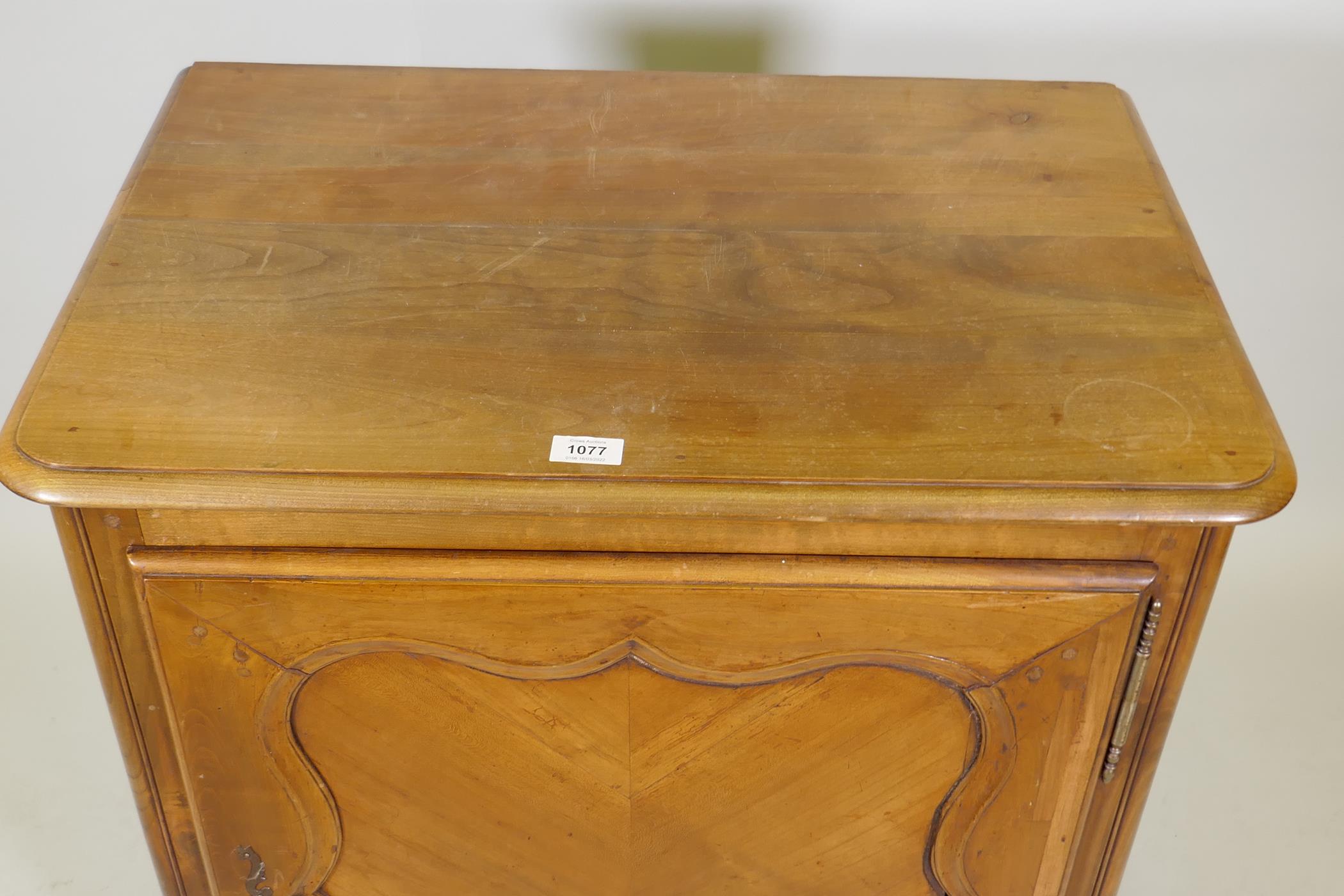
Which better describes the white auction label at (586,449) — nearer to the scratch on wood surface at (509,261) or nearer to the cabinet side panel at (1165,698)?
the scratch on wood surface at (509,261)

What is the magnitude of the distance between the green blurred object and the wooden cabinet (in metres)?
0.28

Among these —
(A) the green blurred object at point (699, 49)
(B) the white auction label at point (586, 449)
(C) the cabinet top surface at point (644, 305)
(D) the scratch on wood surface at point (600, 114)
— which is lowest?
(A) the green blurred object at point (699, 49)

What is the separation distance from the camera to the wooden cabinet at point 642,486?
3.17 feet

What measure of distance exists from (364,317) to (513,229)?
0.15 meters

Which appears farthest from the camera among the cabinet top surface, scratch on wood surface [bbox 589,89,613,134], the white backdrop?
the white backdrop

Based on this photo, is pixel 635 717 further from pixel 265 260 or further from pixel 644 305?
pixel 265 260

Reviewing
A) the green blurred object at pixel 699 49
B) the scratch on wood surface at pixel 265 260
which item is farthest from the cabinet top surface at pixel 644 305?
the green blurred object at pixel 699 49

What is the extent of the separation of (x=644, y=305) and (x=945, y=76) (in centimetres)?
67

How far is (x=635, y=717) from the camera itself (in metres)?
1.10

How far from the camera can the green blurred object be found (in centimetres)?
156

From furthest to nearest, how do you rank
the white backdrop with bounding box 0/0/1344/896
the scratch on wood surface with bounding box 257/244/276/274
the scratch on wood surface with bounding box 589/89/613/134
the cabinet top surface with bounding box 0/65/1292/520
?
the white backdrop with bounding box 0/0/1344/896 → the scratch on wood surface with bounding box 589/89/613/134 → the scratch on wood surface with bounding box 257/244/276/274 → the cabinet top surface with bounding box 0/65/1292/520

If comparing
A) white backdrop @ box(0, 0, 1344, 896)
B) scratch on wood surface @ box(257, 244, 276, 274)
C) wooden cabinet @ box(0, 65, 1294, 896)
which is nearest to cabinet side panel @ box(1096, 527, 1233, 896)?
wooden cabinet @ box(0, 65, 1294, 896)

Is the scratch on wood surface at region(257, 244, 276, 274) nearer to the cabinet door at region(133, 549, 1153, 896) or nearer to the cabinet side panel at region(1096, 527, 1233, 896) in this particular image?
the cabinet door at region(133, 549, 1153, 896)

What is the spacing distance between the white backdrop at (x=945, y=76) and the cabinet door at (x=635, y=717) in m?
0.47
